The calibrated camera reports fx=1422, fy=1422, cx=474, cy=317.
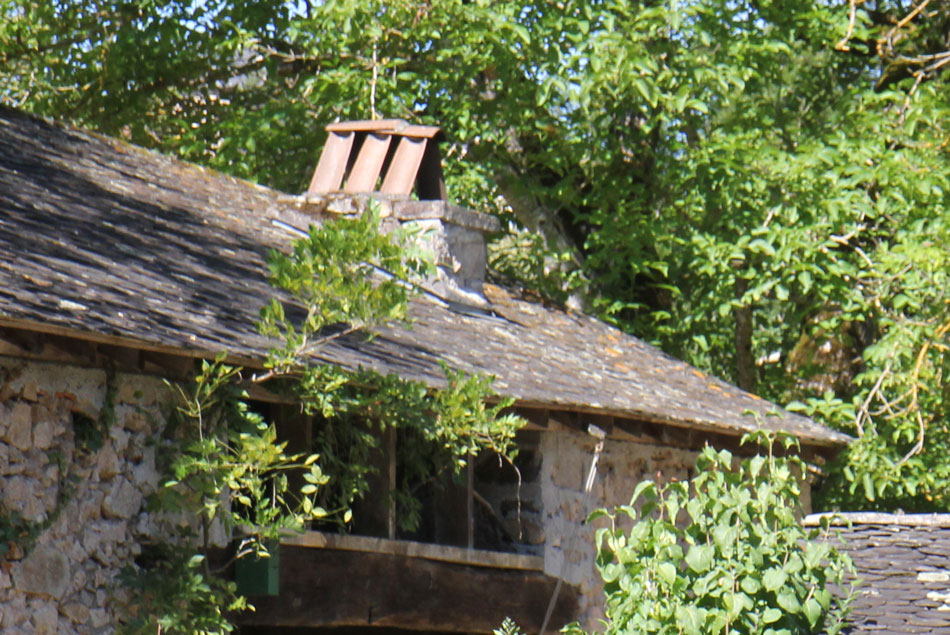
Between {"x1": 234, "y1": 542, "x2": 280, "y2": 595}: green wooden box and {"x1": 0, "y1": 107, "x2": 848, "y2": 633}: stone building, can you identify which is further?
{"x1": 234, "y1": 542, "x2": 280, "y2": 595}: green wooden box

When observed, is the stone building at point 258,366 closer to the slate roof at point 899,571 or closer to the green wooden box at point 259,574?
the green wooden box at point 259,574

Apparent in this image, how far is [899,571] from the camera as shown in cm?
720

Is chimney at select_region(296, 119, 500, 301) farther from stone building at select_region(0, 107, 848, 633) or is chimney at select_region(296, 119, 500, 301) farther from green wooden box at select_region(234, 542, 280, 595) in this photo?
green wooden box at select_region(234, 542, 280, 595)

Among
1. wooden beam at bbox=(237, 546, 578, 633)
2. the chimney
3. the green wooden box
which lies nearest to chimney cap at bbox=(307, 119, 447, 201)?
the chimney

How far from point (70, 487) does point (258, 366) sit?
0.92 meters

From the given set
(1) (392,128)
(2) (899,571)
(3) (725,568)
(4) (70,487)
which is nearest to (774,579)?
(3) (725,568)

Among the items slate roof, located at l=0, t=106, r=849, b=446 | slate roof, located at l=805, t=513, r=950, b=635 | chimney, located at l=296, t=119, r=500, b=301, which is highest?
chimney, located at l=296, t=119, r=500, b=301

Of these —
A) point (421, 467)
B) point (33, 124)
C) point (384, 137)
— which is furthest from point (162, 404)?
point (384, 137)

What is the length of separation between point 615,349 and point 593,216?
98.8 inches

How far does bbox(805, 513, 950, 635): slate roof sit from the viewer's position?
6.69m

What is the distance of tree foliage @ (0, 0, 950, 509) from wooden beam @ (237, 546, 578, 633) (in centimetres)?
378

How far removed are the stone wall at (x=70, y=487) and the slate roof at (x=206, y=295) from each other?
1.22 feet

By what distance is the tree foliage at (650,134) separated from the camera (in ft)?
37.2

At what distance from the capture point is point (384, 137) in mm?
10391
